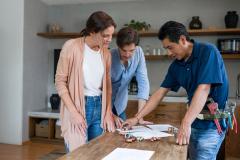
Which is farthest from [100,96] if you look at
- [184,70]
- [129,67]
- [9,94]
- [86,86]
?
[9,94]

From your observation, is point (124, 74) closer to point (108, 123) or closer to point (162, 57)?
point (108, 123)

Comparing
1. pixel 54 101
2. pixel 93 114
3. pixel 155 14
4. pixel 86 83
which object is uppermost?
pixel 155 14

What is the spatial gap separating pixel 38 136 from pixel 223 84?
3.57 metres

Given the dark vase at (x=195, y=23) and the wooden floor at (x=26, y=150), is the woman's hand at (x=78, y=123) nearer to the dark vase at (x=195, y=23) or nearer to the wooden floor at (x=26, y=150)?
the wooden floor at (x=26, y=150)

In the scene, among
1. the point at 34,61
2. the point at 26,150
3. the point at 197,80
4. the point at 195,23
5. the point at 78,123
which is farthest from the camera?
the point at 34,61

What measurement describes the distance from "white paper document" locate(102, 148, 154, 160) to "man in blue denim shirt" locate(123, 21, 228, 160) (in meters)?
0.23

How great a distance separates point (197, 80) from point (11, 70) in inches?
132

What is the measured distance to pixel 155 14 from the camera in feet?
14.9

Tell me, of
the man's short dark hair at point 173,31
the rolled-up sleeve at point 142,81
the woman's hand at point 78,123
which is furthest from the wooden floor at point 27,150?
the man's short dark hair at point 173,31

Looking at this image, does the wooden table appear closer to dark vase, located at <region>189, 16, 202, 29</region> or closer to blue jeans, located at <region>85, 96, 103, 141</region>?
blue jeans, located at <region>85, 96, 103, 141</region>

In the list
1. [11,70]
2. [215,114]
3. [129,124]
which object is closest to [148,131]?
[129,124]

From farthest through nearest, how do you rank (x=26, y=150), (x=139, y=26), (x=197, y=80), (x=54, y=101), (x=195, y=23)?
(x=54, y=101) < (x=139, y=26) < (x=195, y=23) < (x=26, y=150) < (x=197, y=80)

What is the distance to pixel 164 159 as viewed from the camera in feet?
3.77

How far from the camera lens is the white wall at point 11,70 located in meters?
4.17
